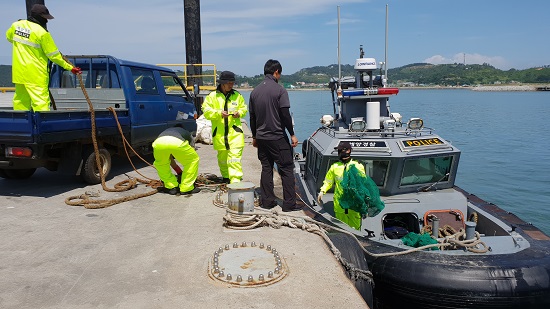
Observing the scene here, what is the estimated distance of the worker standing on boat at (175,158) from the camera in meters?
6.02

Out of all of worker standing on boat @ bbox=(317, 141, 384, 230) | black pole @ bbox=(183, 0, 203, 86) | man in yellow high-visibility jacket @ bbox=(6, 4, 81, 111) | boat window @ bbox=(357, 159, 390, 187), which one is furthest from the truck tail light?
black pole @ bbox=(183, 0, 203, 86)

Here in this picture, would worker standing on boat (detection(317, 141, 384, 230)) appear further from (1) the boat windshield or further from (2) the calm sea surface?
(2) the calm sea surface

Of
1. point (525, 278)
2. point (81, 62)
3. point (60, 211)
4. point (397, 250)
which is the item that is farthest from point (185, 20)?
point (525, 278)

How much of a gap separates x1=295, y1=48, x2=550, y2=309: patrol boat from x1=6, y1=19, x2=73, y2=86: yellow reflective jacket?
4320 mm

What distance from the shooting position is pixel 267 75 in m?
5.63

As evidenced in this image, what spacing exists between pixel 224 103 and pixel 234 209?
1827 mm

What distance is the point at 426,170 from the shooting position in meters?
6.91

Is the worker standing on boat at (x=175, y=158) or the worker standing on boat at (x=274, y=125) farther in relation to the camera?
the worker standing on boat at (x=175, y=158)

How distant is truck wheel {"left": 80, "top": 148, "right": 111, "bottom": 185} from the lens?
675 cm

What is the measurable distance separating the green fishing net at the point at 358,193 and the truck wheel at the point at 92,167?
3987 millimetres

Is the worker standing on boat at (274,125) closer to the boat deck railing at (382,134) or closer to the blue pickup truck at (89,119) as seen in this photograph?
the boat deck railing at (382,134)

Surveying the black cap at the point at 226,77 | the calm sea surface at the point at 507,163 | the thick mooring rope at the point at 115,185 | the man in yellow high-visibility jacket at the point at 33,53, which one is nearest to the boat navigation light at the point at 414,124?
the black cap at the point at 226,77

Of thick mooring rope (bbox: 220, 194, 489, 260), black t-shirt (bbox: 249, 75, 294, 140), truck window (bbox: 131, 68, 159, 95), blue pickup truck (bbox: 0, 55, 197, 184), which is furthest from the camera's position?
truck window (bbox: 131, 68, 159, 95)

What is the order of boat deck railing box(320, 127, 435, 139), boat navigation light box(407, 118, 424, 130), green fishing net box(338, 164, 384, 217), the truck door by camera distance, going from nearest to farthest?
1. green fishing net box(338, 164, 384, 217)
2. boat deck railing box(320, 127, 435, 139)
3. boat navigation light box(407, 118, 424, 130)
4. the truck door
